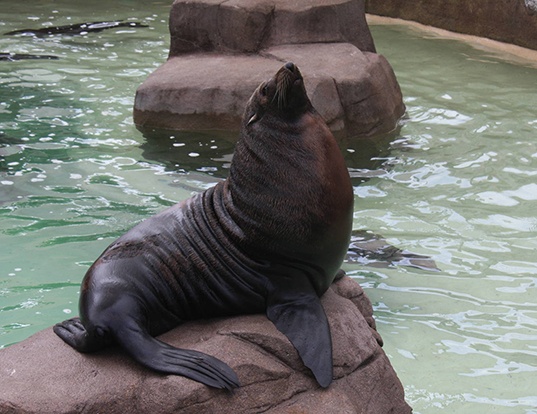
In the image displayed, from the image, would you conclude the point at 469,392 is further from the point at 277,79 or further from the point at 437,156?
the point at 437,156

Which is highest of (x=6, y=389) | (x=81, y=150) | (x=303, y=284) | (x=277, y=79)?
(x=277, y=79)

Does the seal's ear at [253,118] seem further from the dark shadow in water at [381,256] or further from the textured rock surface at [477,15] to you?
the textured rock surface at [477,15]

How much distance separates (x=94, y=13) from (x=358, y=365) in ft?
35.0

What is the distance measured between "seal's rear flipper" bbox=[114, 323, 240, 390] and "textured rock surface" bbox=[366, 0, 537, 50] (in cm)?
857

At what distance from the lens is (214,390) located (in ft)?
9.75

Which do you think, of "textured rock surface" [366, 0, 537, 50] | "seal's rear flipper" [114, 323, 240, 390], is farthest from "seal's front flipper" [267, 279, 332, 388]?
"textured rock surface" [366, 0, 537, 50]

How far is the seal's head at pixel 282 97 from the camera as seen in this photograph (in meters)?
3.42

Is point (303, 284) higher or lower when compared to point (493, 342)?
higher

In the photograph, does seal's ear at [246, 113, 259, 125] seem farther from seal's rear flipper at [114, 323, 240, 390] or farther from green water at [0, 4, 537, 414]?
green water at [0, 4, 537, 414]

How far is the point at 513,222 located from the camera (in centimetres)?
599

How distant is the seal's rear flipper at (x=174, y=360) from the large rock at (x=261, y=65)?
425 cm

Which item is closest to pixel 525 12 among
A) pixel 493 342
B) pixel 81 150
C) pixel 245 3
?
pixel 245 3

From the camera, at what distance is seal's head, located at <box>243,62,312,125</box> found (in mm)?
3416

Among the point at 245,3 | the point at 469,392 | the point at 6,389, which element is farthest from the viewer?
the point at 245,3
